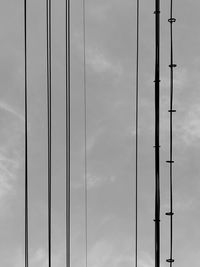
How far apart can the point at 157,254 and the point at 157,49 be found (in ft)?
6.47

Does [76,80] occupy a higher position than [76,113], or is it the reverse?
[76,80]

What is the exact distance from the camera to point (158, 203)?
16.5 feet

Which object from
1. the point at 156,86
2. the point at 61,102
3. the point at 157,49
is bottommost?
the point at 156,86

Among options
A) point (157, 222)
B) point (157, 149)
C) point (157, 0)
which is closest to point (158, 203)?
point (157, 222)

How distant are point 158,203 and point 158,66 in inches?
52.0

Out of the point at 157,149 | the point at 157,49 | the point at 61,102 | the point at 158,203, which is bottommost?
the point at 158,203

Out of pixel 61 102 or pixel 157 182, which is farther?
pixel 61 102

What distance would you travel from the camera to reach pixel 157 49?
5129 mm

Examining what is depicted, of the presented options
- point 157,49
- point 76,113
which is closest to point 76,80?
point 76,113

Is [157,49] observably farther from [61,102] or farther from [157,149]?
[61,102]

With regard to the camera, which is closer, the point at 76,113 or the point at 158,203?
the point at 158,203

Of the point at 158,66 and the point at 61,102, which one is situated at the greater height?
the point at 61,102

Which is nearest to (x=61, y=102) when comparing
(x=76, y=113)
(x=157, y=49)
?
(x=76, y=113)

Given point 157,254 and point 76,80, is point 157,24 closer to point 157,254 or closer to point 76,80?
point 157,254
